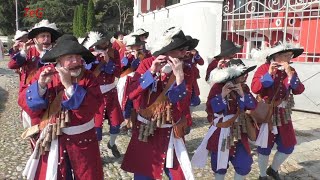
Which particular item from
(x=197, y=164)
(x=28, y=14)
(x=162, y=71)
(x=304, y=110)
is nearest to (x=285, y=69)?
(x=197, y=164)

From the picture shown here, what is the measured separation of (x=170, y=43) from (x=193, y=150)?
3173 mm

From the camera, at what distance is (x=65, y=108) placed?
2.90 metres

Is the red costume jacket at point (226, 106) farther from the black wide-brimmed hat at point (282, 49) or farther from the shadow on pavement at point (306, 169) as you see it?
the shadow on pavement at point (306, 169)

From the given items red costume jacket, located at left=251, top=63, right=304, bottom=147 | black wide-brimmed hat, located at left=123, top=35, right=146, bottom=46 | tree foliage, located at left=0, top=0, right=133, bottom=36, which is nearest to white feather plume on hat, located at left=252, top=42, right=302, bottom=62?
red costume jacket, located at left=251, top=63, right=304, bottom=147

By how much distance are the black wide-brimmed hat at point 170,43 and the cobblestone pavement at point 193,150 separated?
2.11 metres

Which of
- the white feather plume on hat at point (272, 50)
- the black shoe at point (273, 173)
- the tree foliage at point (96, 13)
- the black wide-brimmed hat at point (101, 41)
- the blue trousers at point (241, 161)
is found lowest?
the black shoe at point (273, 173)

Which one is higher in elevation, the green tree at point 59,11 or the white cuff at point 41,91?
the green tree at point 59,11

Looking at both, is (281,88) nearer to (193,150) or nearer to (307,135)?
(193,150)

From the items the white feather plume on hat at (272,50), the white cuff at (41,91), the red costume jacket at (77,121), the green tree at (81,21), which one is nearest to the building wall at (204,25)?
the white feather plume on hat at (272,50)

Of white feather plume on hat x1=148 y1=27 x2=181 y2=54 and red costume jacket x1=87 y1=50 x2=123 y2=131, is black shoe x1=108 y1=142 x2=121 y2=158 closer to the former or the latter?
red costume jacket x1=87 y1=50 x2=123 y2=131

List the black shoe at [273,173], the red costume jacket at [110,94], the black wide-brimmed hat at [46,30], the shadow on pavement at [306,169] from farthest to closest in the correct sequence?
the red costume jacket at [110,94]
the shadow on pavement at [306,169]
the black shoe at [273,173]
the black wide-brimmed hat at [46,30]

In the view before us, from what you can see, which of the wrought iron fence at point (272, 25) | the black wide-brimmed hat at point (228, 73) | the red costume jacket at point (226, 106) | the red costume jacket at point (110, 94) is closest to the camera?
the black wide-brimmed hat at point (228, 73)

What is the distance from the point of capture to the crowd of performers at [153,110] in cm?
288

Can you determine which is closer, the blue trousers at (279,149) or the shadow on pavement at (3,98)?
the blue trousers at (279,149)
